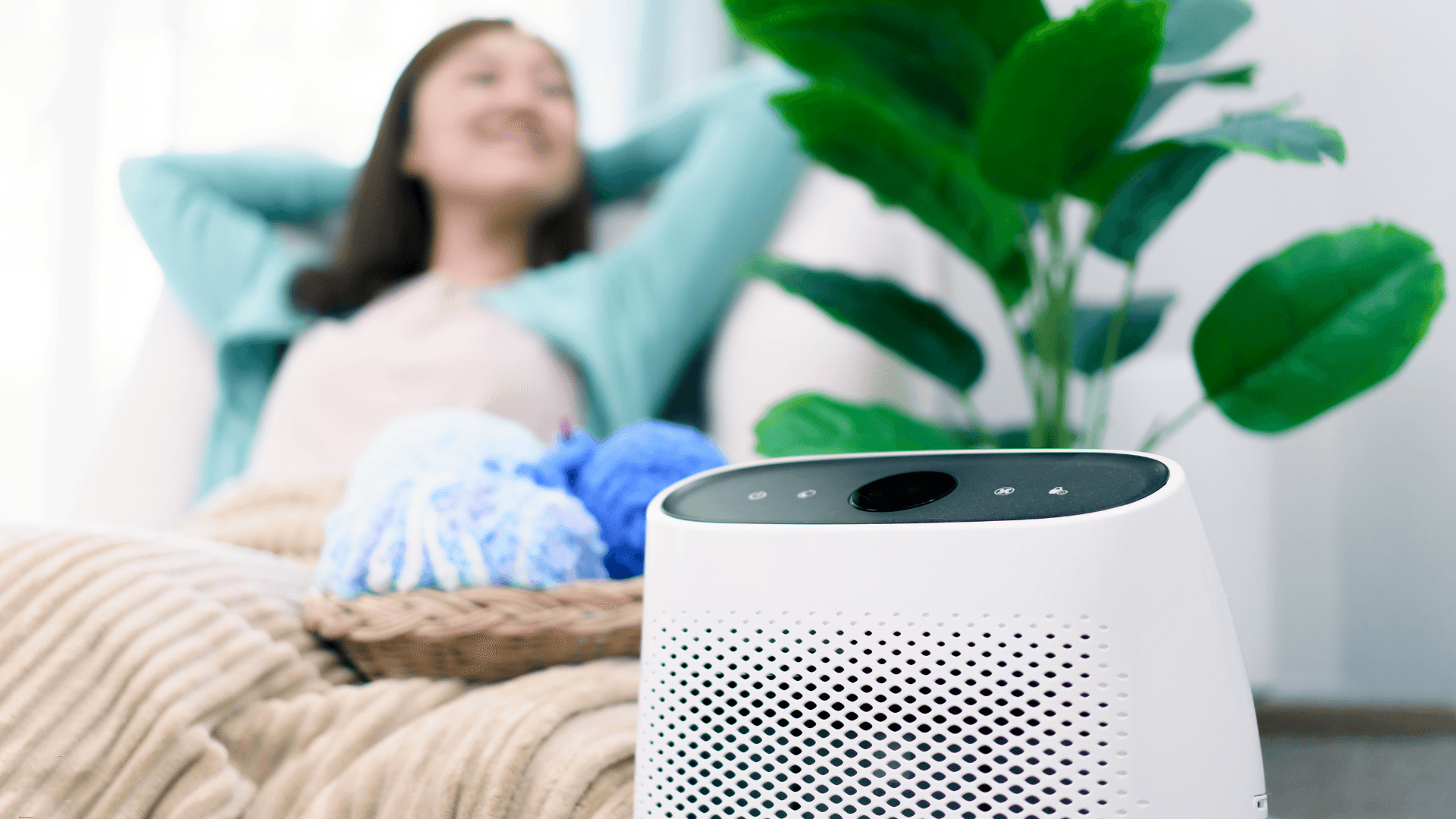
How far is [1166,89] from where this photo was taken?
2.41 ft

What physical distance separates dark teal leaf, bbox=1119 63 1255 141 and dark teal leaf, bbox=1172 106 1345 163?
0.10m

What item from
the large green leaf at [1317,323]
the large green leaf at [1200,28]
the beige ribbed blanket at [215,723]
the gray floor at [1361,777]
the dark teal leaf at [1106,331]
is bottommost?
the gray floor at [1361,777]

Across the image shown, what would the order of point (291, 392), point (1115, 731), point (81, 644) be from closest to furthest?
point (1115, 731) → point (81, 644) → point (291, 392)

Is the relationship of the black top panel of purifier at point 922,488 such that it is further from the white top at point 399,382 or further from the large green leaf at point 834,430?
the white top at point 399,382

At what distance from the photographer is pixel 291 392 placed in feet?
4.14

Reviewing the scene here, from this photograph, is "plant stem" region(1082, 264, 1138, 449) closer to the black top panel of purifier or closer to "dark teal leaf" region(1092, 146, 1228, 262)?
"dark teal leaf" region(1092, 146, 1228, 262)

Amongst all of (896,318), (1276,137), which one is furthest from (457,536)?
(1276,137)

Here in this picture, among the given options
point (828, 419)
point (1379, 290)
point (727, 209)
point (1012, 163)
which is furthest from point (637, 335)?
point (1379, 290)

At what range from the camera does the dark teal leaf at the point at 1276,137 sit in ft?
1.86

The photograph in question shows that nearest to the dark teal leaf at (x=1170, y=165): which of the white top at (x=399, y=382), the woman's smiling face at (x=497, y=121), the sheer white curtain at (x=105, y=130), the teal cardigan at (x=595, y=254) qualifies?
the teal cardigan at (x=595, y=254)

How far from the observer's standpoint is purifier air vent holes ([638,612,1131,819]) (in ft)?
1.04

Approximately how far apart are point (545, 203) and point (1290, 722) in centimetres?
118

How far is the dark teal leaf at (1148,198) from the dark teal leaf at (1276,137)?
0.07 meters

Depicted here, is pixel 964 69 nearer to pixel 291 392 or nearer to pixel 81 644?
pixel 81 644
